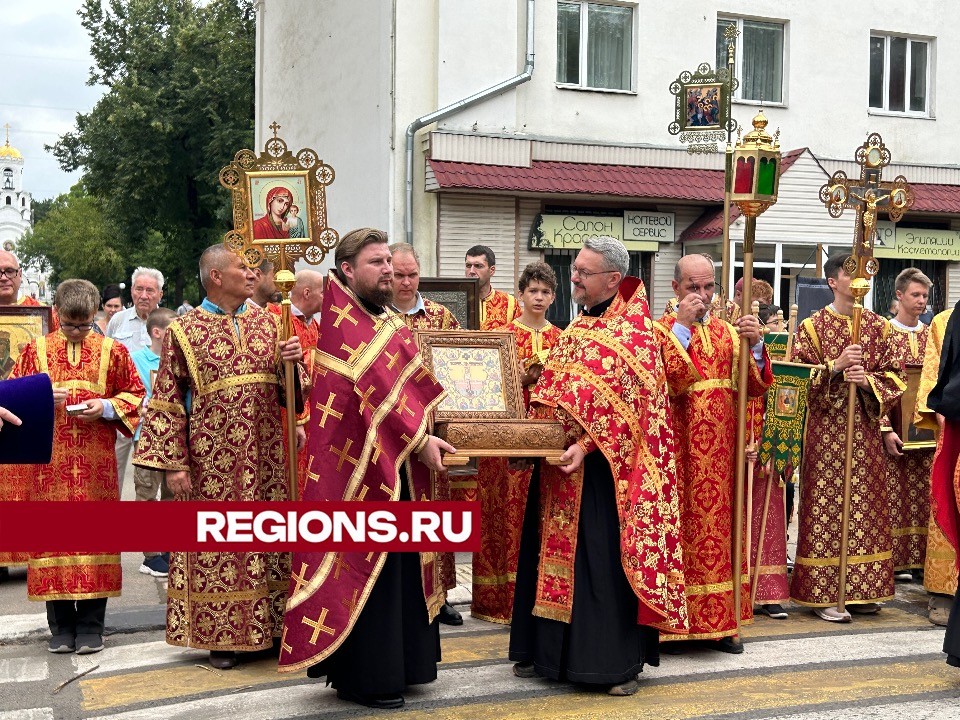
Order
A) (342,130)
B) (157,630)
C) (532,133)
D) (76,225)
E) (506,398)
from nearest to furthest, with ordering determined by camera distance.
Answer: (506,398) → (157,630) → (532,133) → (342,130) → (76,225)

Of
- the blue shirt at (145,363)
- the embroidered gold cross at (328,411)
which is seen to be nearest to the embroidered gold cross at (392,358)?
the embroidered gold cross at (328,411)

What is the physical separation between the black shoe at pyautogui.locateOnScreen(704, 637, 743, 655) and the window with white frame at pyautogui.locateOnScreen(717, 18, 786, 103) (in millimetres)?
14925

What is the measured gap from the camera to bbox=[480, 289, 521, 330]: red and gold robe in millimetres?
8688

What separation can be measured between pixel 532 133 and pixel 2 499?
40.7 feet

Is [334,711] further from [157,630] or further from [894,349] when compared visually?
[894,349]

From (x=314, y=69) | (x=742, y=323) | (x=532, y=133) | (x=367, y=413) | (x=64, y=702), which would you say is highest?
(x=314, y=69)

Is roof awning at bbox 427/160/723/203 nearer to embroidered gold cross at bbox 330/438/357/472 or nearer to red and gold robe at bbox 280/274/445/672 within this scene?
red and gold robe at bbox 280/274/445/672

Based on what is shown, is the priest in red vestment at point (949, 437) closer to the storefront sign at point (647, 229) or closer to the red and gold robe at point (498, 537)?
the red and gold robe at point (498, 537)

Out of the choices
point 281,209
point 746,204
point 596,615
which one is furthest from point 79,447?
point 746,204

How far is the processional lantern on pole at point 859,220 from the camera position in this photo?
7.59m

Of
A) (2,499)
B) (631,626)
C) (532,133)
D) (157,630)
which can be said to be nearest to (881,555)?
(631,626)

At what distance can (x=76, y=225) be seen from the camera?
65438 mm

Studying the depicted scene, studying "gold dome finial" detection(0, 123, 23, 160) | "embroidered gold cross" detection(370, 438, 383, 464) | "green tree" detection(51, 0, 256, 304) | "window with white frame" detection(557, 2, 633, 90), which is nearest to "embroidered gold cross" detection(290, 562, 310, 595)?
"embroidered gold cross" detection(370, 438, 383, 464)

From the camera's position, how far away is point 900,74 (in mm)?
21422
